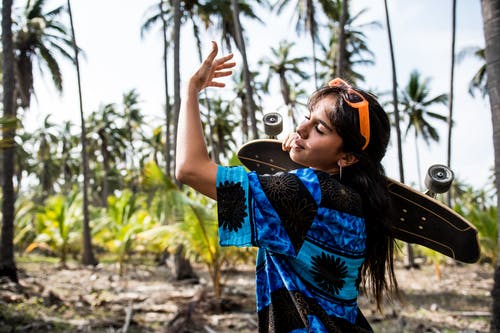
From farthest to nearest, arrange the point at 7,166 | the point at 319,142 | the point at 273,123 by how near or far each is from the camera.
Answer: the point at 7,166 → the point at 273,123 → the point at 319,142

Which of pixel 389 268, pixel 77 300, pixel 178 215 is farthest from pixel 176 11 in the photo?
pixel 389 268

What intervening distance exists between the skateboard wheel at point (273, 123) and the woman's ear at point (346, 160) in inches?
21.2

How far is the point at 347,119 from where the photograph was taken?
52.2 inches

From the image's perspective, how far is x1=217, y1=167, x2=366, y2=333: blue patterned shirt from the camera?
1.18 m

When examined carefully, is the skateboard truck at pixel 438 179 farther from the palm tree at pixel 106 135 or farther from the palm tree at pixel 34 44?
the palm tree at pixel 106 135

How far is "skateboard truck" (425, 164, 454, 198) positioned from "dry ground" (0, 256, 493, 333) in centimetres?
609

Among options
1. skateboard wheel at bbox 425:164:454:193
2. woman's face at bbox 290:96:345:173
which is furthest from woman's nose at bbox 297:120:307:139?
skateboard wheel at bbox 425:164:454:193

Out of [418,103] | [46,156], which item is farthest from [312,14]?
[46,156]

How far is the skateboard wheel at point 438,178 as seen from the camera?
1661 millimetres

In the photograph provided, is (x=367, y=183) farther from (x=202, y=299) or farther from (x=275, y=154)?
(x=202, y=299)

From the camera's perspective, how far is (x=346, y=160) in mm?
1377

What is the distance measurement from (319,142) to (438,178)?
2.01ft

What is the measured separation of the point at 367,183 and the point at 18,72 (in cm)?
2287

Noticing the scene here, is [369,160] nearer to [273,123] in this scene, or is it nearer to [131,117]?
[273,123]
